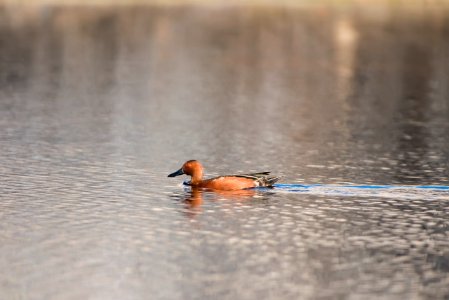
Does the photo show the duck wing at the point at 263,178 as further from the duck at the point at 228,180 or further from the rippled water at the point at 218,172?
the rippled water at the point at 218,172

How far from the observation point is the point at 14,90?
4275 centimetres

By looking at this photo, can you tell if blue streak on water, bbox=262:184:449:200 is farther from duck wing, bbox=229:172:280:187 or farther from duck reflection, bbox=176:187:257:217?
duck reflection, bbox=176:187:257:217

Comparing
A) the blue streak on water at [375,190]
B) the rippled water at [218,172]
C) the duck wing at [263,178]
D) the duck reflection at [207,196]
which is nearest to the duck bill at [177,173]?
the rippled water at [218,172]

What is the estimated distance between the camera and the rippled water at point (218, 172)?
17.3 metres

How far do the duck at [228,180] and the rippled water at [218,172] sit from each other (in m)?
0.27

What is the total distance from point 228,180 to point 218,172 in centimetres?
287

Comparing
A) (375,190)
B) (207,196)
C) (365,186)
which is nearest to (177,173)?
(207,196)

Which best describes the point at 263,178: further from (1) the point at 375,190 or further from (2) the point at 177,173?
(1) the point at 375,190

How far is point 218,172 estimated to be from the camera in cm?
2658

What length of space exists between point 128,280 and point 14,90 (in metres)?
26.7

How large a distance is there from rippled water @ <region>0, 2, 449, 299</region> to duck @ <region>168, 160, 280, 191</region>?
27 cm

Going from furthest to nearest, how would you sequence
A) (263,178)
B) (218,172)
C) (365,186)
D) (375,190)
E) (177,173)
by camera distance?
(218,172) → (365,186) → (177,173) → (375,190) → (263,178)

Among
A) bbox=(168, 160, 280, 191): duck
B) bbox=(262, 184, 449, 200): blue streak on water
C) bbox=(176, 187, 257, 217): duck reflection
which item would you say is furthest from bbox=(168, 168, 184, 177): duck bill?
bbox=(262, 184, 449, 200): blue streak on water

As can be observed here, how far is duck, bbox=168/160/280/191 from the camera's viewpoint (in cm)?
2373
